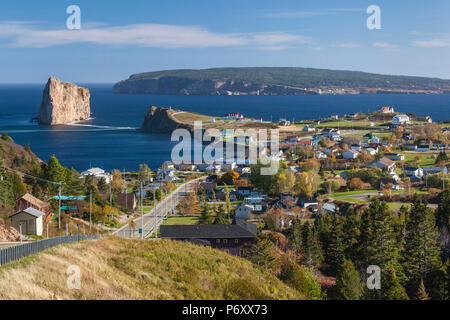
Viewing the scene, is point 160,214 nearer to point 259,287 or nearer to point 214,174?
point 214,174

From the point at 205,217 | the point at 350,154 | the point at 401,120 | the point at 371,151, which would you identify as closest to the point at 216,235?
the point at 205,217

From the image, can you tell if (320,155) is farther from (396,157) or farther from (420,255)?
(420,255)

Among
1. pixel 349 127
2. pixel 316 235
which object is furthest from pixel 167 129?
pixel 316 235

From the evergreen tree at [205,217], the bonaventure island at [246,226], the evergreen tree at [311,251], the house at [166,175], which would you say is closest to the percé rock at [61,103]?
the bonaventure island at [246,226]

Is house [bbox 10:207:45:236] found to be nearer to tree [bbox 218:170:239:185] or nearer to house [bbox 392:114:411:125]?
tree [bbox 218:170:239:185]

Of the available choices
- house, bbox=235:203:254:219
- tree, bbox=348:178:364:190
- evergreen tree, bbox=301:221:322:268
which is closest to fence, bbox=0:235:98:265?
evergreen tree, bbox=301:221:322:268
